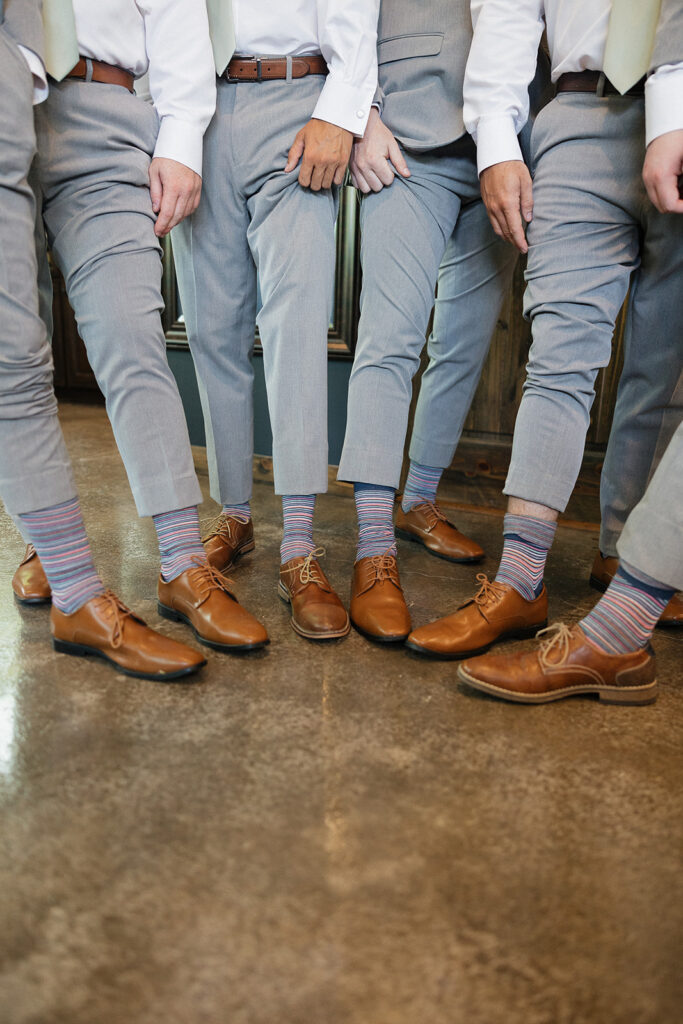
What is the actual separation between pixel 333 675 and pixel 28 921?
0.51 metres

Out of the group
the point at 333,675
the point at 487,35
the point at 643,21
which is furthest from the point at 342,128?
the point at 333,675

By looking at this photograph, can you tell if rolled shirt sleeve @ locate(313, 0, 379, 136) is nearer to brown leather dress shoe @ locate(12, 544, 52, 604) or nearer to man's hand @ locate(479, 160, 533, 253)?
man's hand @ locate(479, 160, 533, 253)

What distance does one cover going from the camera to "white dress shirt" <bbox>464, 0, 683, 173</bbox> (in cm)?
113

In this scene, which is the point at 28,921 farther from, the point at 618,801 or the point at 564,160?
the point at 564,160

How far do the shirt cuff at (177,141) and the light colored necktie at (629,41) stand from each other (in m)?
0.62

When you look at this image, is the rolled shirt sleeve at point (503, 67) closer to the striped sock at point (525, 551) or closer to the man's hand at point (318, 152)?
the man's hand at point (318, 152)

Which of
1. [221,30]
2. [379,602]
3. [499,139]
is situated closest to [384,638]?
[379,602]

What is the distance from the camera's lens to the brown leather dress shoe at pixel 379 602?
114 centimetres

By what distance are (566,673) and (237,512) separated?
0.75 metres

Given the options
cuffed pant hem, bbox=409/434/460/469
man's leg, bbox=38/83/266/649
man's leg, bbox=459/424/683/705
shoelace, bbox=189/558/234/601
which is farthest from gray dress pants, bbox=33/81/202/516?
cuffed pant hem, bbox=409/434/460/469

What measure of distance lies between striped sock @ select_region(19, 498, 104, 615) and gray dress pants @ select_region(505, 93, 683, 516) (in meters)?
0.62

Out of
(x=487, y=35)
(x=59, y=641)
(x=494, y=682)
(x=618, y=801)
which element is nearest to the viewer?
(x=618, y=801)

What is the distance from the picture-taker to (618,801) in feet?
2.67

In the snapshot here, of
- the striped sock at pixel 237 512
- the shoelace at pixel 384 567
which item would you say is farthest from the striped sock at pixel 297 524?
the striped sock at pixel 237 512
